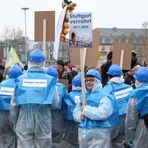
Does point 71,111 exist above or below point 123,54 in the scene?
below

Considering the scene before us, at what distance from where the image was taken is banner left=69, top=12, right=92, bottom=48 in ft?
23.0

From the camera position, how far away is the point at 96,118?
656cm

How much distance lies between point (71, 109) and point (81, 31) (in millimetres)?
1504

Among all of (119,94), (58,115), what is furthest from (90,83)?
(58,115)

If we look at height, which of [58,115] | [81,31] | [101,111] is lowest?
[58,115]

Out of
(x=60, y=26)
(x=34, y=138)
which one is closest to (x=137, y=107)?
(x=34, y=138)

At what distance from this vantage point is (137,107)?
6.34 m


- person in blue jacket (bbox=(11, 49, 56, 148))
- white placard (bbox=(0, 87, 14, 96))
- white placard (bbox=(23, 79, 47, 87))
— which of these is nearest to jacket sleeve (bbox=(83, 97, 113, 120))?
person in blue jacket (bbox=(11, 49, 56, 148))

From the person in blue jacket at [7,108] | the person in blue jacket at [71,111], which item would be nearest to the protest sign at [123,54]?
the person in blue jacket at [71,111]

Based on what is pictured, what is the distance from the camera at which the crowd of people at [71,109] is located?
257 inches

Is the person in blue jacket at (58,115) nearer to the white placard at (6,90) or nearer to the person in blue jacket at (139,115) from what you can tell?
the white placard at (6,90)

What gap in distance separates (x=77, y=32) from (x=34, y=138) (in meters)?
1.77

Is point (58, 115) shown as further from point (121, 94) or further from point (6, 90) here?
point (121, 94)

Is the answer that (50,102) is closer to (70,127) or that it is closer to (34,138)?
(34,138)
